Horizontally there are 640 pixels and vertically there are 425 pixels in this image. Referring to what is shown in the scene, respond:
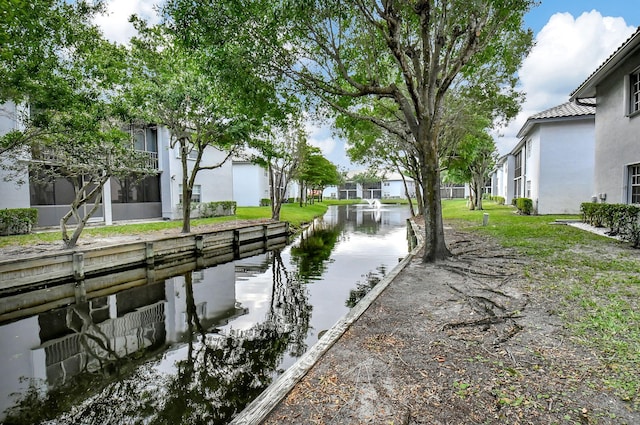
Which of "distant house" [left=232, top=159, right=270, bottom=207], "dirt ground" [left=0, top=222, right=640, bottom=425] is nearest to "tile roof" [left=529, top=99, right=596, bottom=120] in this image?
"dirt ground" [left=0, top=222, right=640, bottom=425]

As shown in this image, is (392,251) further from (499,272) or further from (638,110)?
(638,110)

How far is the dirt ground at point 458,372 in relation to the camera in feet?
9.79

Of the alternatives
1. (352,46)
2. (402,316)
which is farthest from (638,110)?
(402,316)

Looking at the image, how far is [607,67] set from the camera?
12555 millimetres

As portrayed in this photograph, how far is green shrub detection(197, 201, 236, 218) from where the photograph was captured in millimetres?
25553

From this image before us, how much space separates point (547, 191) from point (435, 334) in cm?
2048

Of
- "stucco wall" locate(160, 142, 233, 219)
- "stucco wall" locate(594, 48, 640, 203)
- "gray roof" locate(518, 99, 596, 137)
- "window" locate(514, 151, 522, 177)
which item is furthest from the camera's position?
"window" locate(514, 151, 522, 177)

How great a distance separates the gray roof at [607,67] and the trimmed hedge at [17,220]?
915 inches

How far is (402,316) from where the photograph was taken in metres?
5.46

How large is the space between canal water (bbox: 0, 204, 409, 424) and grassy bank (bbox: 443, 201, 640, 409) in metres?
4.12

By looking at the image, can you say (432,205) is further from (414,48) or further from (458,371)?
(458,371)

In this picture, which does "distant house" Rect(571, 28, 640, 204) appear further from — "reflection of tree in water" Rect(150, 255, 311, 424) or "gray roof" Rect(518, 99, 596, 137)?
"reflection of tree in water" Rect(150, 255, 311, 424)

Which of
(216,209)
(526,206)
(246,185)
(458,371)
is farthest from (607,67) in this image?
(246,185)

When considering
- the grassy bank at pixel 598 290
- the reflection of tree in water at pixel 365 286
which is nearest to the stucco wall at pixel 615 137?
the grassy bank at pixel 598 290
